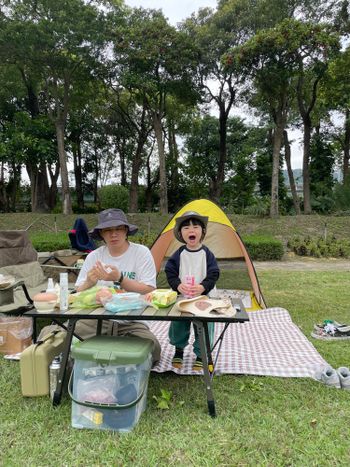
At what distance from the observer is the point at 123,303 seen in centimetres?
239

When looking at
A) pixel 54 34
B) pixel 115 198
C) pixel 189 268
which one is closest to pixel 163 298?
pixel 189 268

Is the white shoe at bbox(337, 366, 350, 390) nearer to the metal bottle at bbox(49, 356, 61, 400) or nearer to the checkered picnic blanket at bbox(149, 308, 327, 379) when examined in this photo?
the checkered picnic blanket at bbox(149, 308, 327, 379)

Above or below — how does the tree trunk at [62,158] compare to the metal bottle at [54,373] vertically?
above

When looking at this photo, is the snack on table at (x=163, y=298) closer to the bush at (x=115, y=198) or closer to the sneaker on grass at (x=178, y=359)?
the sneaker on grass at (x=178, y=359)

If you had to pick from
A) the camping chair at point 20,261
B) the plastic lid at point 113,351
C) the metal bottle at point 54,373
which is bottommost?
the metal bottle at point 54,373

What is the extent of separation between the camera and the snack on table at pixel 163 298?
247 centimetres

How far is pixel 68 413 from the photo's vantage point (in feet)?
7.89

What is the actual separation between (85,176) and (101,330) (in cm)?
2193

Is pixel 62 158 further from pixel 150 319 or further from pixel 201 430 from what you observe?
pixel 201 430

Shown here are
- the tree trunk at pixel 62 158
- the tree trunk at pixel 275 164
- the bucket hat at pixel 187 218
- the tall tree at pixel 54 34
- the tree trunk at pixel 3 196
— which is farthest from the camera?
the tree trunk at pixel 3 196

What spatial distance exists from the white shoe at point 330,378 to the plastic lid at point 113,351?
145 centimetres

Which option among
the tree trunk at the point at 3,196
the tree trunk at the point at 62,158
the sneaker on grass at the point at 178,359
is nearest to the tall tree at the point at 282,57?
the tree trunk at the point at 62,158

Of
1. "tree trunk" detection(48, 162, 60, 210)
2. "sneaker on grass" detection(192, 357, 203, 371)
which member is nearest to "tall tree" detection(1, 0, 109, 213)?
"tree trunk" detection(48, 162, 60, 210)

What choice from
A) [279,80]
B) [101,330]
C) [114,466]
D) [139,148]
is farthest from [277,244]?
[139,148]
